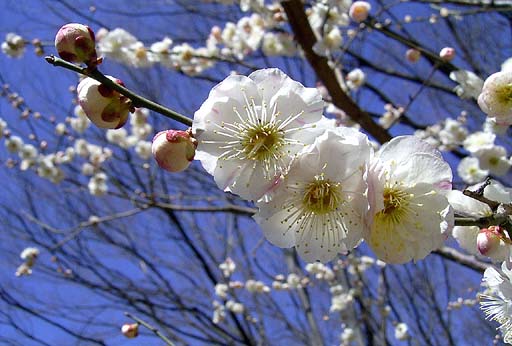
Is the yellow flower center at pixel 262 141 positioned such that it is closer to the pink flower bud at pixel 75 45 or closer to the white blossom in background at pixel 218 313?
the pink flower bud at pixel 75 45

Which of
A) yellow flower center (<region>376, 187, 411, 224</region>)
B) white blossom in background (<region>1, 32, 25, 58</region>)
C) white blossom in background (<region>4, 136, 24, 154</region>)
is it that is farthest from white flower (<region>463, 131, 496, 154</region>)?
white blossom in background (<region>4, 136, 24, 154</region>)

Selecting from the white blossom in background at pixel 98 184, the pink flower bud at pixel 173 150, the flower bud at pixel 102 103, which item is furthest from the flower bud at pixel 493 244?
the white blossom in background at pixel 98 184

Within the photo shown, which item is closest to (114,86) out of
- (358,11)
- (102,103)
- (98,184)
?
(102,103)

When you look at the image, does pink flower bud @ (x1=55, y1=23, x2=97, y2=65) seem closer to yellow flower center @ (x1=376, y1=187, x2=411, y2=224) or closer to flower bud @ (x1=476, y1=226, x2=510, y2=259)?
yellow flower center @ (x1=376, y1=187, x2=411, y2=224)

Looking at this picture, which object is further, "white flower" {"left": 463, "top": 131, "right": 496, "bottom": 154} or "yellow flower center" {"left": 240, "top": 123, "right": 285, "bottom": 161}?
"white flower" {"left": 463, "top": 131, "right": 496, "bottom": 154}

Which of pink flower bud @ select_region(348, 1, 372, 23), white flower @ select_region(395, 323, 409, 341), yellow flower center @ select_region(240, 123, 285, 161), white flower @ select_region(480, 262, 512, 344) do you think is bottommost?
white flower @ select_region(480, 262, 512, 344)

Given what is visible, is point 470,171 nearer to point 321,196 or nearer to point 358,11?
point 358,11
